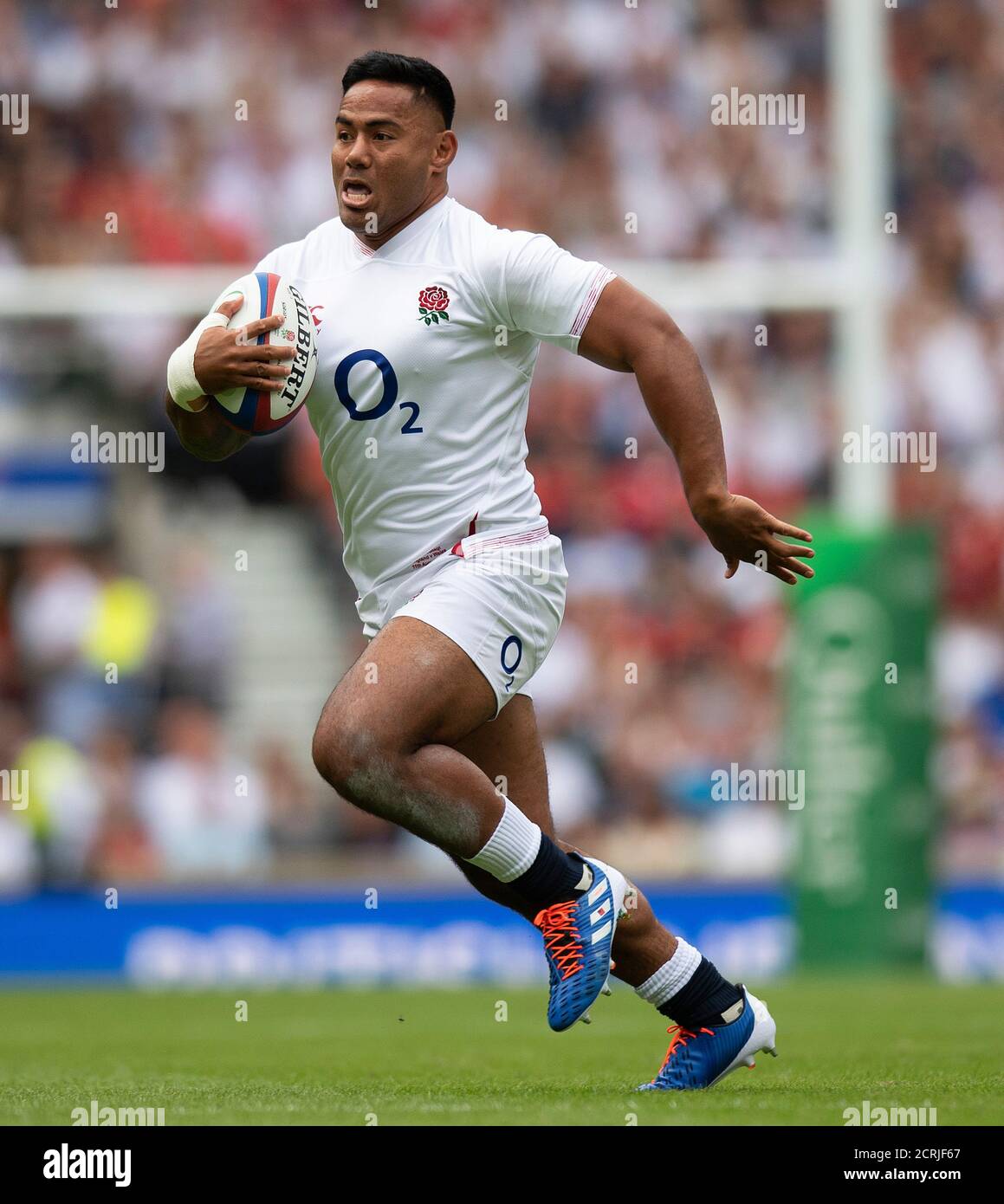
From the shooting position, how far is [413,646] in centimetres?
537

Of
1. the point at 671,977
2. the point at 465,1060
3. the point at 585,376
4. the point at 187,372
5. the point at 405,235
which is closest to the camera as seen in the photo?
the point at 187,372

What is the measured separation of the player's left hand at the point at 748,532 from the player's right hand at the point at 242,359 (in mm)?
1106

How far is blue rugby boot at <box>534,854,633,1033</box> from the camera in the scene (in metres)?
5.21

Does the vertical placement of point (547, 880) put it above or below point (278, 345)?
below

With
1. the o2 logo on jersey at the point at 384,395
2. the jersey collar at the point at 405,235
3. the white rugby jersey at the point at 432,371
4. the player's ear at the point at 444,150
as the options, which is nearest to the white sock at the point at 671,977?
the white rugby jersey at the point at 432,371

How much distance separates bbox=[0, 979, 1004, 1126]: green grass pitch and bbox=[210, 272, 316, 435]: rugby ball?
1.71m

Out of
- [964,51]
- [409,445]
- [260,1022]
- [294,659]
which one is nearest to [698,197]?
[964,51]

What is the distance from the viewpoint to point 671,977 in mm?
5637

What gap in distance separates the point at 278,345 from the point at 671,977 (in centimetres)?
190

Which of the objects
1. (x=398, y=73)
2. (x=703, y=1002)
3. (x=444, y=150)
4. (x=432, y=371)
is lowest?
(x=703, y=1002)

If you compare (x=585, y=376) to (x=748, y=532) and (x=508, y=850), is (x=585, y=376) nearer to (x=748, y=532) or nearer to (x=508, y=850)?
(x=748, y=532)

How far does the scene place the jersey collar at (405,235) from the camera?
18.8 feet

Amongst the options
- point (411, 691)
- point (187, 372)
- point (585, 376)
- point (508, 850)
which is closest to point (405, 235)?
point (187, 372)
